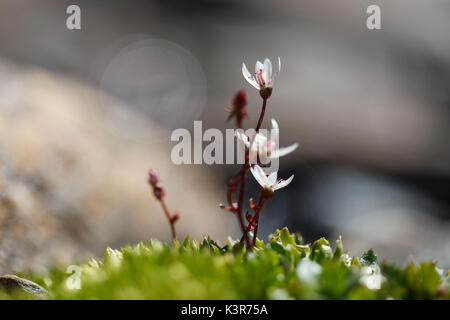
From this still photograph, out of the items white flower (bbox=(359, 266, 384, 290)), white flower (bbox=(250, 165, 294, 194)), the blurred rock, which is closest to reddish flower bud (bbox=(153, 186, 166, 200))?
white flower (bbox=(250, 165, 294, 194))

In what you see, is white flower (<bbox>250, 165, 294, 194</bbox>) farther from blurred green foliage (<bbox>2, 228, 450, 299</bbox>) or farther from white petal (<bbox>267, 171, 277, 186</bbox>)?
blurred green foliage (<bbox>2, 228, 450, 299</bbox>)

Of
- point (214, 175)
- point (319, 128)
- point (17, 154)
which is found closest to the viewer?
point (17, 154)

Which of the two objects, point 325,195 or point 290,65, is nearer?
point 325,195

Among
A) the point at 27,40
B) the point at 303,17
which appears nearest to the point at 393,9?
the point at 303,17

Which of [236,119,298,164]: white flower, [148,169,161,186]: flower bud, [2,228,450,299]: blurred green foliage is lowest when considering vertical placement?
[2,228,450,299]: blurred green foliage

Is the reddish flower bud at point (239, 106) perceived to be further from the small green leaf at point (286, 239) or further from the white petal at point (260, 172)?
the small green leaf at point (286, 239)

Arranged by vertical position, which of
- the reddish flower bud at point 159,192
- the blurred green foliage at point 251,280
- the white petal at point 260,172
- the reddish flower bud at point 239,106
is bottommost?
the blurred green foliage at point 251,280

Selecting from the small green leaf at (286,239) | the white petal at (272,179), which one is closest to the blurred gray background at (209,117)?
the small green leaf at (286,239)

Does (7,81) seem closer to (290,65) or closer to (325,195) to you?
(325,195)

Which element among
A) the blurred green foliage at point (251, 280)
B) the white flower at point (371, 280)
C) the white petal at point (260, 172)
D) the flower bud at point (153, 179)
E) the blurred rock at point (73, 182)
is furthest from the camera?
the blurred rock at point (73, 182)
